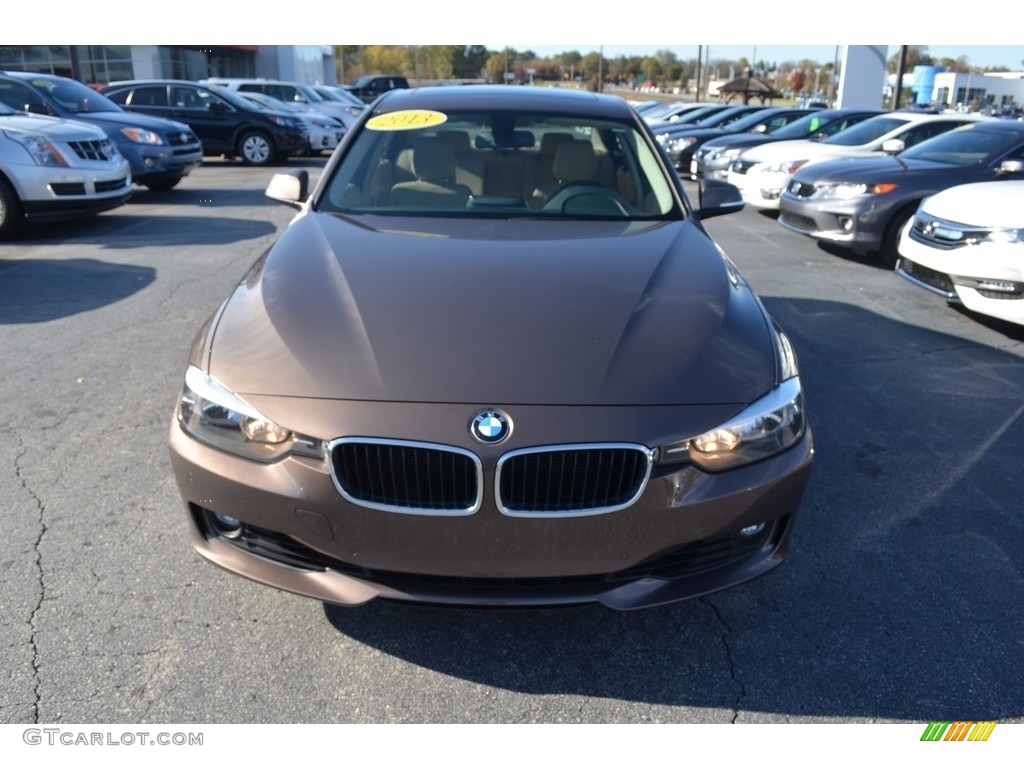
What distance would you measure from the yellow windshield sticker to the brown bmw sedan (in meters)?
1.43

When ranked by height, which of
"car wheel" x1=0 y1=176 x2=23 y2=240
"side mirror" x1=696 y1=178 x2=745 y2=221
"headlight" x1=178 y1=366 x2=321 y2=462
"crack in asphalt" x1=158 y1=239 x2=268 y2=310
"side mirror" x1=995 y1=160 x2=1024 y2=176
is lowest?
"crack in asphalt" x1=158 y1=239 x2=268 y2=310

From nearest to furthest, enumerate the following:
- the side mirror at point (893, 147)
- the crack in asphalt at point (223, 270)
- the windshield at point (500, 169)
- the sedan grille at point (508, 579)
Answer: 1. the sedan grille at point (508, 579)
2. the windshield at point (500, 169)
3. the crack in asphalt at point (223, 270)
4. the side mirror at point (893, 147)

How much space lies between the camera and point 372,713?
7.78 feet

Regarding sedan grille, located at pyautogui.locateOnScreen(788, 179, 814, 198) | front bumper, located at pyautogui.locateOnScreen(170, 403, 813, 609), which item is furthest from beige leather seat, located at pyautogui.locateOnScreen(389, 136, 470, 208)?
sedan grille, located at pyautogui.locateOnScreen(788, 179, 814, 198)

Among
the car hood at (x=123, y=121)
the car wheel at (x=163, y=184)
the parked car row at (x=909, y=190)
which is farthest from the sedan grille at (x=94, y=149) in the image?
the parked car row at (x=909, y=190)

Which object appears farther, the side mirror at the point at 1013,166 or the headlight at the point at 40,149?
the headlight at the point at 40,149

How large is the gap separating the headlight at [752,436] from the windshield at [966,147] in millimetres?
7514

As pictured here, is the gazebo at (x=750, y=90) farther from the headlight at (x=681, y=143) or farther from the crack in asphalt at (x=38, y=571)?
the crack in asphalt at (x=38, y=571)

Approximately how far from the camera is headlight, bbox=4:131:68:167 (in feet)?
27.8

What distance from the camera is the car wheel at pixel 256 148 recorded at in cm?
1652

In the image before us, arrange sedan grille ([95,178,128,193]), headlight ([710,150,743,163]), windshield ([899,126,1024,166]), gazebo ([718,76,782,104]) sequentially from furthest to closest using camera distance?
gazebo ([718,76,782,104])
headlight ([710,150,743,163])
sedan grille ([95,178,128,193])
windshield ([899,126,1024,166])

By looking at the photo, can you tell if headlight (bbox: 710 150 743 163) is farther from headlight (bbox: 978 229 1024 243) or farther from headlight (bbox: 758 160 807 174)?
headlight (bbox: 978 229 1024 243)

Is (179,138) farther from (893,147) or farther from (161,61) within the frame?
(161,61)
